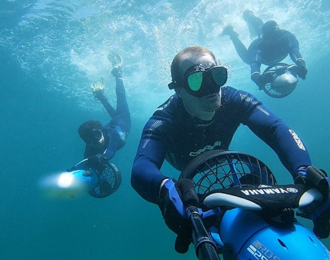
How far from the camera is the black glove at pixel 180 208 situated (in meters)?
1.38

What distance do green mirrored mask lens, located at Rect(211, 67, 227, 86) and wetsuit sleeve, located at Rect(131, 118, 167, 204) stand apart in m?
0.90

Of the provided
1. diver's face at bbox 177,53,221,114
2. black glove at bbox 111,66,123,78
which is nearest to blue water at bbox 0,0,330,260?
black glove at bbox 111,66,123,78

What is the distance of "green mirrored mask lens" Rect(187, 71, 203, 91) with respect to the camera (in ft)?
9.03

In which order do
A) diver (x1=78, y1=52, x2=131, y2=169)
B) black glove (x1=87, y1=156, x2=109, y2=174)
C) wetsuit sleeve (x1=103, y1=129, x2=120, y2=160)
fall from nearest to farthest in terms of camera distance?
black glove (x1=87, y1=156, x2=109, y2=174) → diver (x1=78, y1=52, x2=131, y2=169) → wetsuit sleeve (x1=103, y1=129, x2=120, y2=160)

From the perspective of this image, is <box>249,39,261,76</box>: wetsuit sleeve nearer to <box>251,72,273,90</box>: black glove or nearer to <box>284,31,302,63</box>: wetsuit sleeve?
<box>251,72,273,90</box>: black glove

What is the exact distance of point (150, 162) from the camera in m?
2.38

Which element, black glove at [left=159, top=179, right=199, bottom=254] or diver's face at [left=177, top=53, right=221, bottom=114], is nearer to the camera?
black glove at [left=159, top=179, right=199, bottom=254]

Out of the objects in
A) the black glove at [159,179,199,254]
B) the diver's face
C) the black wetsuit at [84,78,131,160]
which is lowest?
the black glove at [159,179,199,254]

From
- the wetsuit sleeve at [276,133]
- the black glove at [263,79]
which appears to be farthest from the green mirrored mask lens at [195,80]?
the black glove at [263,79]

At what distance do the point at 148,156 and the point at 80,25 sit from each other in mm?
15691

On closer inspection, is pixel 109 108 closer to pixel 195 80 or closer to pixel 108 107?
pixel 108 107

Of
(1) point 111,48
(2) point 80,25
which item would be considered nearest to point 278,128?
(2) point 80,25

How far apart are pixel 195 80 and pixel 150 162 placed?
119 cm

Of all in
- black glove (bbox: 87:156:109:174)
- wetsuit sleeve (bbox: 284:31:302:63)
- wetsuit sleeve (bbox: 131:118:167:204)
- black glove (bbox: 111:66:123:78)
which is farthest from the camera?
black glove (bbox: 111:66:123:78)
